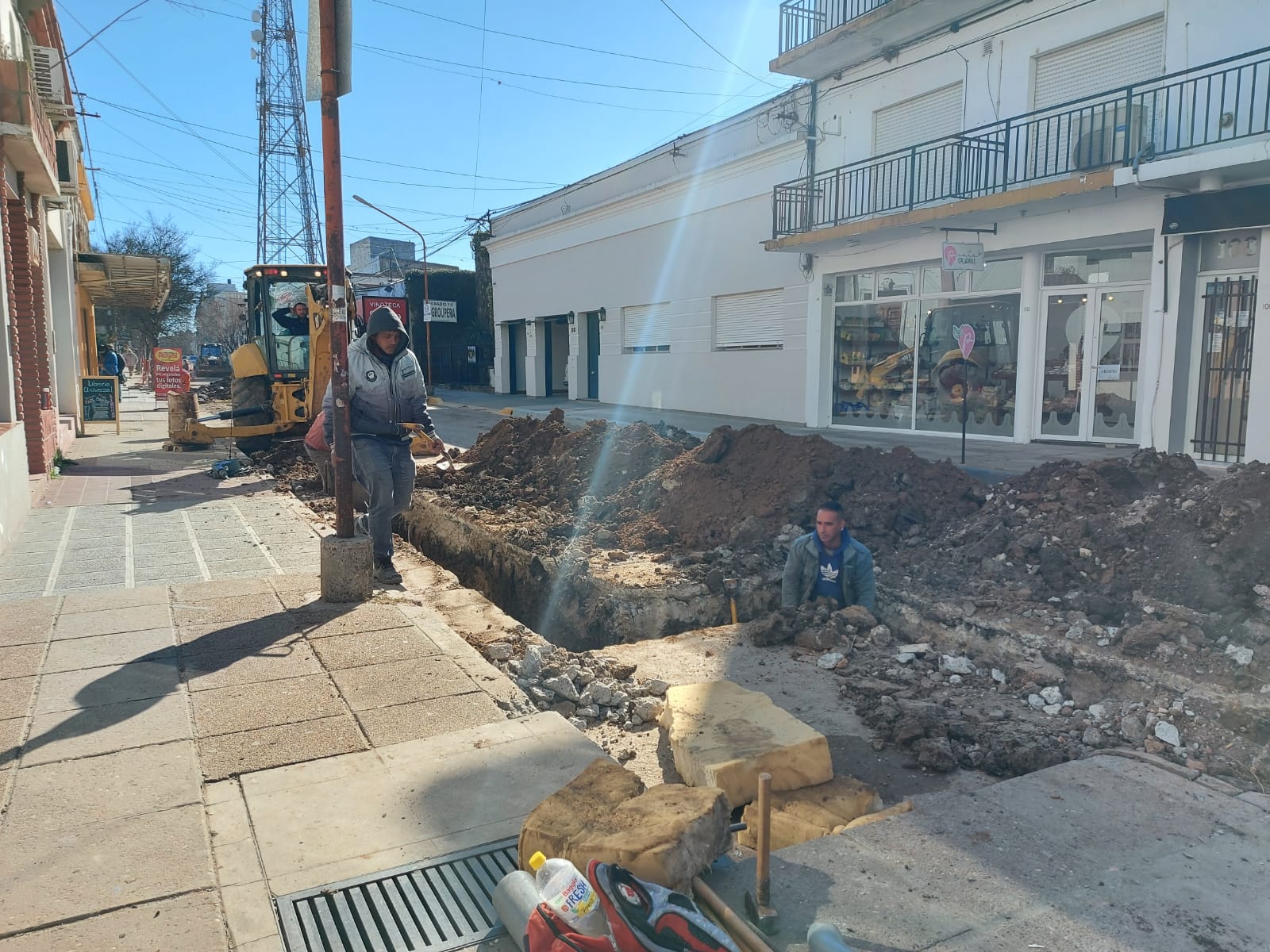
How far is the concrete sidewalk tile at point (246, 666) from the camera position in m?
4.30

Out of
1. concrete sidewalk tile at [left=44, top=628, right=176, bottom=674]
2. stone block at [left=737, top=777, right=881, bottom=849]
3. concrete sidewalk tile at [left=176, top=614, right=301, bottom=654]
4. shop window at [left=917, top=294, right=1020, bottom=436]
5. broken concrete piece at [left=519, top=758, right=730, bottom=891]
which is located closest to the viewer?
broken concrete piece at [left=519, top=758, right=730, bottom=891]

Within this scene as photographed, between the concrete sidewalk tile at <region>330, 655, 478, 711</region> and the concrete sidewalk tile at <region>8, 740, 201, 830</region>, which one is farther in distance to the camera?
the concrete sidewalk tile at <region>330, 655, 478, 711</region>

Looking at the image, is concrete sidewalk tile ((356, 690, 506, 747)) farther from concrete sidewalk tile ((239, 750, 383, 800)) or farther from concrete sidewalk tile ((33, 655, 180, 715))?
concrete sidewalk tile ((33, 655, 180, 715))

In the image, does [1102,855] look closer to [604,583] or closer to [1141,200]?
[604,583]

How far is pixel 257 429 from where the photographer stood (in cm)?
1259

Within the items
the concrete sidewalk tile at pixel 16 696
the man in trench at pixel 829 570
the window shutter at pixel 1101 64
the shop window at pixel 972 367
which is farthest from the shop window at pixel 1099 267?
the concrete sidewalk tile at pixel 16 696

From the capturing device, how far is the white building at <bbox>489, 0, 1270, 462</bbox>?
11.3m

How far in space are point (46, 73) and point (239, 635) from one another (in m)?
11.2

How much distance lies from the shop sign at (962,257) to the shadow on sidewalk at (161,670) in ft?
31.6

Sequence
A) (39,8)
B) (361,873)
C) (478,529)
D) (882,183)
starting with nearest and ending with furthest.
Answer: (361,873), (478,529), (39,8), (882,183)

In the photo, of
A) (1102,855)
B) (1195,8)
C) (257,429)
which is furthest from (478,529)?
(1195,8)

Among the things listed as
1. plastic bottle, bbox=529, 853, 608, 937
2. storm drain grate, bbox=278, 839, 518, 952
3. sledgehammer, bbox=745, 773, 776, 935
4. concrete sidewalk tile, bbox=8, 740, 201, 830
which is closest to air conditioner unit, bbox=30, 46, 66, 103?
concrete sidewalk tile, bbox=8, 740, 201, 830

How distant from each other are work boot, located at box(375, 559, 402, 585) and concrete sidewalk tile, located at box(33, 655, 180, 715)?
1.82 meters

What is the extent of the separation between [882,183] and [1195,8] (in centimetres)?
551
